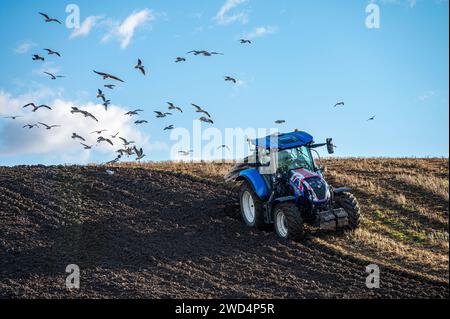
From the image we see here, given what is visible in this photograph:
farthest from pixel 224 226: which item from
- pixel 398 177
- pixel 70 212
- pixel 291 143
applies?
pixel 398 177

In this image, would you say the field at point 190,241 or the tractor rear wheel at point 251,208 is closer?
the field at point 190,241

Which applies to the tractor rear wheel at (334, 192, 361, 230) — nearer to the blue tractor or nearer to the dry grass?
the blue tractor

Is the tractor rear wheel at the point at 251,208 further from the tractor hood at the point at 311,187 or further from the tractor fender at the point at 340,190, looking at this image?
the tractor fender at the point at 340,190

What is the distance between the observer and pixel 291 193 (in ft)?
49.5

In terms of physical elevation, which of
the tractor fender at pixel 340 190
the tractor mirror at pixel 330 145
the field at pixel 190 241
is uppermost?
the tractor mirror at pixel 330 145

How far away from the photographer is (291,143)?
50.0 feet

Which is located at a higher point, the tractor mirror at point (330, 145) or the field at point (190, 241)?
the tractor mirror at point (330, 145)

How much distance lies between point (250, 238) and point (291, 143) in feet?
8.34

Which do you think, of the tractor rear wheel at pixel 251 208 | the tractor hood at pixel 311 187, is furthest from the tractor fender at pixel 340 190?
the tractor rear wheel at pixel 251 208

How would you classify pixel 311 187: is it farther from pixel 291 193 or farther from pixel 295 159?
pixel 295 159

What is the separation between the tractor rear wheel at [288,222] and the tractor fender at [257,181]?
0.76 m

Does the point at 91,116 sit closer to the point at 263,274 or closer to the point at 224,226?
the point at 224,226

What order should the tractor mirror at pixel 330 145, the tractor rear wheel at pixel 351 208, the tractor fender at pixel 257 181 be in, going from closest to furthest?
1. the tractor mirror at pixel 330 145
2. the tractor rear wheel at pixel 351 208
3. the tractor fender at pixel 257 181

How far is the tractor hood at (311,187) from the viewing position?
1437cm
